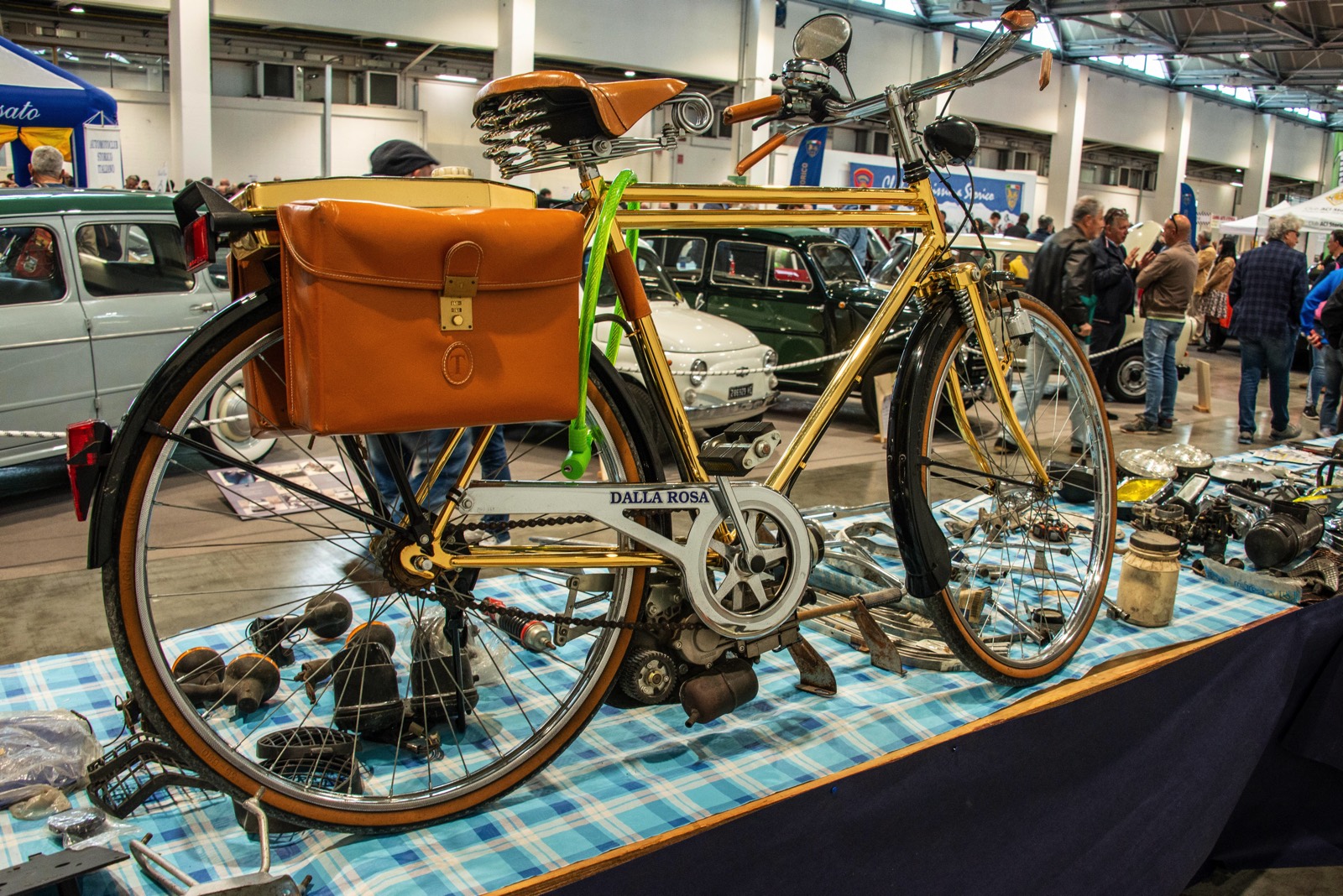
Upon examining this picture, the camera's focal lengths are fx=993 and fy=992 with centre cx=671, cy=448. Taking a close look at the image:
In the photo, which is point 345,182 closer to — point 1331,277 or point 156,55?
point 1331,277

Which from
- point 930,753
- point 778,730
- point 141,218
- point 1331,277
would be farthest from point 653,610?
point 1331,277

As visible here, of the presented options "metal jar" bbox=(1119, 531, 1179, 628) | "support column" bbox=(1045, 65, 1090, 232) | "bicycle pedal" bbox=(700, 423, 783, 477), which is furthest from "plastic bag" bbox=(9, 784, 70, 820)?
"support column" bbox=(1045, 65, 1090, 232)

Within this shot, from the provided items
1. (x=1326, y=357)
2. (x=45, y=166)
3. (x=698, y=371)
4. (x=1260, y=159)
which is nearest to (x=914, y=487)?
(x=698, y=371)

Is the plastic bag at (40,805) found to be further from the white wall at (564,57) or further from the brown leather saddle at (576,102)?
the white wall at (564,57)

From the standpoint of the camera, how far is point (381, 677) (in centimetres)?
198

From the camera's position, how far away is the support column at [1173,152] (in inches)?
925

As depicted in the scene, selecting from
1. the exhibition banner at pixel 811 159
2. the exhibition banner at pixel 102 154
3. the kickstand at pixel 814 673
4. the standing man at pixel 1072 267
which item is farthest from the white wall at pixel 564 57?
the kickstand at pixel 814 673

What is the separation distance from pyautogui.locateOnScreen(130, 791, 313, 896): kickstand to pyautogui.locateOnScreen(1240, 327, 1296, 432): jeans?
806 cm

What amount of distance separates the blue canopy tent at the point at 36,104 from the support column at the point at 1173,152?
23.0m

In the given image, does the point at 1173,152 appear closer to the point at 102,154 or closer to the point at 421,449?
the point at 102,154

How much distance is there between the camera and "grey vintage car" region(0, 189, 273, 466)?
4.91 metres

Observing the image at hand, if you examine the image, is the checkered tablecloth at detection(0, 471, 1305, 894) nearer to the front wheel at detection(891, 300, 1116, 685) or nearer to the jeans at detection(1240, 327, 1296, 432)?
the front wheel at detection(891, 300, 1116, 685)

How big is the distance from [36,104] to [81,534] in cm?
424

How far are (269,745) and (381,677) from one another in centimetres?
27
